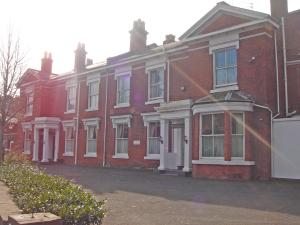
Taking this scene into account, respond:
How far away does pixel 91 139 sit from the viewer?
2659 cm

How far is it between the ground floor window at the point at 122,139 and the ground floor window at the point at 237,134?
8698 mm

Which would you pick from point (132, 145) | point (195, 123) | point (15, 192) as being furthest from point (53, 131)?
point (15, 192)

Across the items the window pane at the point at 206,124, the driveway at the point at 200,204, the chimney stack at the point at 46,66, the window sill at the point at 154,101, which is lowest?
the driveway at the point at 200,204

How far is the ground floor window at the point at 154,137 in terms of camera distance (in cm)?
2155

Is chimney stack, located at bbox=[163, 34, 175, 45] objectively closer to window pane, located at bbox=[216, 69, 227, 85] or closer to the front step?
window pane, located at bbox=[216, 69, 227, 85]

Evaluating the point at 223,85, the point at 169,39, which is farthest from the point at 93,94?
the point at 223,85

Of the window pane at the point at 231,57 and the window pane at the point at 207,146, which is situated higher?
the window pane at the point at 231,57

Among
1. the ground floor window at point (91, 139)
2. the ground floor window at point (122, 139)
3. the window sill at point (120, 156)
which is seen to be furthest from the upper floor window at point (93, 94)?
the window sill at point (120, 156)

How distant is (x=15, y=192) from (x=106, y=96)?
16744 mm

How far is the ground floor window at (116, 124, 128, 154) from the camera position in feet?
78.5

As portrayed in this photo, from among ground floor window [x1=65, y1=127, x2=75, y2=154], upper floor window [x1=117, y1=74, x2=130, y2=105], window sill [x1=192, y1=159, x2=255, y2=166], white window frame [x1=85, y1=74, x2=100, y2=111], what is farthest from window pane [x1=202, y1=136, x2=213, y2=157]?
ground floor window [x1=65, y1=127, x2=75, y2=154]

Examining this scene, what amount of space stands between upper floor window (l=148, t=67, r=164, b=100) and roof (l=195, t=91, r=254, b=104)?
4.34m

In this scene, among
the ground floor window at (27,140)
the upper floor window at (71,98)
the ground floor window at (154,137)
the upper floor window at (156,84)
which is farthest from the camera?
the ground floor window at (27,140)

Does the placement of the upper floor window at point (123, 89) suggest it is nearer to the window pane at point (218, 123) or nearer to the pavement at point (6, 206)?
the window pane at point (218, 123)
